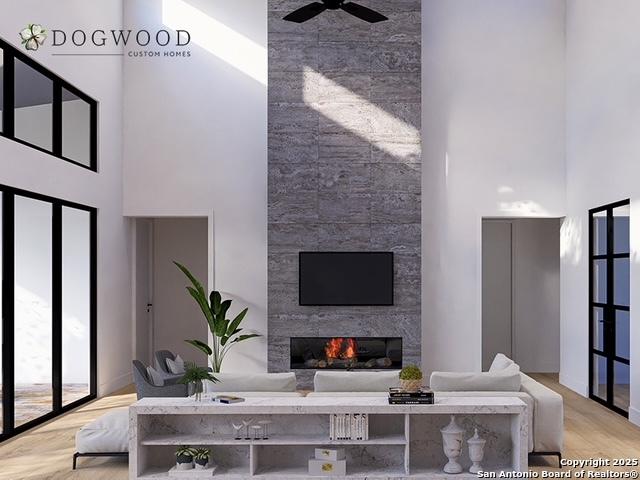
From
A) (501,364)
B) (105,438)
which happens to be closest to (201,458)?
(105,438)

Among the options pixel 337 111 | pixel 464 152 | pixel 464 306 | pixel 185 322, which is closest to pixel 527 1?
pixel 464 152

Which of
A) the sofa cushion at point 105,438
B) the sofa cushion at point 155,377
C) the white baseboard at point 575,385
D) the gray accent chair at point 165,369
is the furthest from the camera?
the white baseboard at point 575,385

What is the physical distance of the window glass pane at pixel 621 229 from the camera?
8031 millimetres

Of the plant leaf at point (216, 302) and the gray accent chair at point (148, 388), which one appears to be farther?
the plant leaf at point (216, 302)

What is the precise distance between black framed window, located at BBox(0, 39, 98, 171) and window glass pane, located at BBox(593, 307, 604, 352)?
5.80 meters

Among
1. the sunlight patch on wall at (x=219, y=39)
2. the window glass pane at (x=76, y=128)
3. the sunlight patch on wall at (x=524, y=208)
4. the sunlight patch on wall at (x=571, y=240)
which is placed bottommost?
the sunlight patch on wall at (x=571, y=240)

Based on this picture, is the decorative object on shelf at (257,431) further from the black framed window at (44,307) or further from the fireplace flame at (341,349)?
the fireplace flame at (341,349)

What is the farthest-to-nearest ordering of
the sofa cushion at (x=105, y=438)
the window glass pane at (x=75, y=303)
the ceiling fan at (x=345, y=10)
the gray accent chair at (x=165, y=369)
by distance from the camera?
the window glass pane at (x=75, y=303) < the gray accent chair at (x=165, y=369) < the ceiling fan at (x=345, y=10) < the sofa cushion at (x=105, y=438)

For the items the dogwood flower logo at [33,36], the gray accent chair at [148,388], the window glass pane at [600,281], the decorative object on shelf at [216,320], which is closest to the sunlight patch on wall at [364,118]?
the window glass pane at [600,281]

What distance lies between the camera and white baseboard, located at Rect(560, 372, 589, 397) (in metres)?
9.27

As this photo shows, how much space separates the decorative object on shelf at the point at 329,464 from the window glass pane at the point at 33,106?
399cm

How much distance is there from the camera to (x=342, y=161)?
9.87 m

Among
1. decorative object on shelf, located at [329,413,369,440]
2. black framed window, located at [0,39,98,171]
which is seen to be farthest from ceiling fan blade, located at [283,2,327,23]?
decorative object on shelf, located at [329,413,369,440]

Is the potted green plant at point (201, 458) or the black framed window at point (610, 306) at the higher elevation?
the black framed window at point (610, 306)
